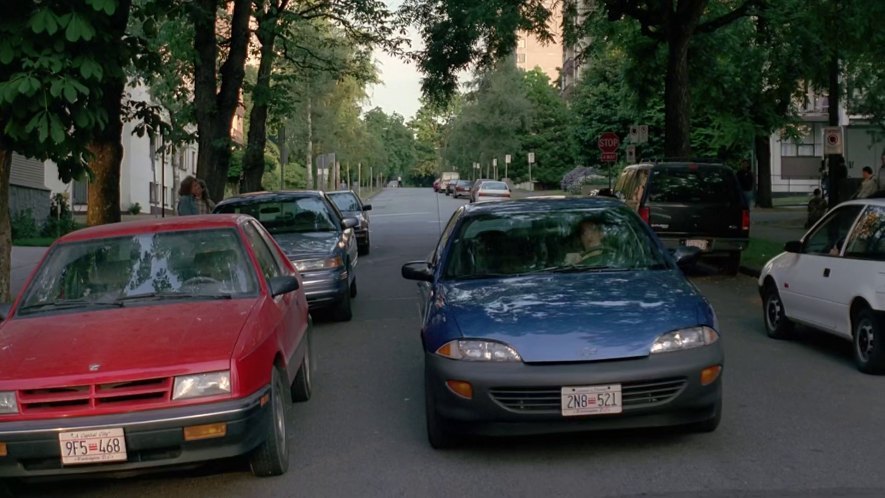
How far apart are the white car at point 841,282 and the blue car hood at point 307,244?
5.13 m

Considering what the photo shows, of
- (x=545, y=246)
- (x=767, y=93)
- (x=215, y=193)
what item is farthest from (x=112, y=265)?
(x=767, y=93)

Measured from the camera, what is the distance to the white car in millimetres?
8680

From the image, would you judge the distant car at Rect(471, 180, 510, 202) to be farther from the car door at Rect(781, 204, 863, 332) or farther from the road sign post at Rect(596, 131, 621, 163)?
the car door at Rect(781, 204, 863, 332)

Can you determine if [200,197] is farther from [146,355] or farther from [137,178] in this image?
[137,178]

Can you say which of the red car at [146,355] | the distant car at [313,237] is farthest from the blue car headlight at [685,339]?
the distant car at [313,237]

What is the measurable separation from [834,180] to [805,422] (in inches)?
623

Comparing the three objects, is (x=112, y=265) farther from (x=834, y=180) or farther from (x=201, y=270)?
(x=834, y=180)

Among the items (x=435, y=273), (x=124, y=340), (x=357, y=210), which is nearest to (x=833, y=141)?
(x=357, y=210)

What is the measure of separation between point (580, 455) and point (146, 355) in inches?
106

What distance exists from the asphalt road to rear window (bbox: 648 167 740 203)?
753 cm

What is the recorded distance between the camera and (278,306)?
684cm

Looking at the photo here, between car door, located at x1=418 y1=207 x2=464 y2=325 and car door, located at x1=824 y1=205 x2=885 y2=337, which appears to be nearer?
car door, located at x1=418 y1=207 x2=464 y2=325

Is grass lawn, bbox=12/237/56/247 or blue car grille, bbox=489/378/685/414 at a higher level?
grass lawn, bbox=12/237/56/247

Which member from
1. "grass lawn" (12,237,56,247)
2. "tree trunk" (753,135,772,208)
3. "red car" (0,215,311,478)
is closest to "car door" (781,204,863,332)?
"red car" (0,215,311,478)
